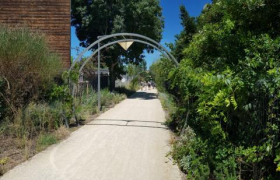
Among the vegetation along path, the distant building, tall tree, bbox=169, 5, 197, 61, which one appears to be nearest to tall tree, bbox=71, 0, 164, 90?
the distant building

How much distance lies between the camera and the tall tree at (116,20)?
20.1m

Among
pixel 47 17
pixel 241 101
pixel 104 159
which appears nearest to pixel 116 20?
pixel 47 17

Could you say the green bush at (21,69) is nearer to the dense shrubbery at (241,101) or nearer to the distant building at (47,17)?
the distant building at (47,17)

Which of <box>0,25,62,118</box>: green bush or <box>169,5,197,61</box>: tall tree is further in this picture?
<box>169,5,197,61</box>: tall tree

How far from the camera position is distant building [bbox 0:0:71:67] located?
43.3 feet

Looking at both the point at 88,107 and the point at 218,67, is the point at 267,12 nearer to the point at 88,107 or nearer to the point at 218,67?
the point at 218,67

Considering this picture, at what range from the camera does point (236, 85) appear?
3.25 meters

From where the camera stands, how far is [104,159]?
560 centimetres

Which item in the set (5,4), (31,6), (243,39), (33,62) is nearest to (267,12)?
(243,39)

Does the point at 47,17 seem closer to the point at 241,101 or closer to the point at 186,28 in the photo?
the point at 186,28

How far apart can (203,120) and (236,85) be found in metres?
1.07

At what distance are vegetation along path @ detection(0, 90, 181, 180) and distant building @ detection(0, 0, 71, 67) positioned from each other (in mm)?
6551

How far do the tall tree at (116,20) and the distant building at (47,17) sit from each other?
6.75m

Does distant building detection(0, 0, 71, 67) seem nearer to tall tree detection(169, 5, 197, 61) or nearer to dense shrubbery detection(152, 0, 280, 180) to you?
tall tree detection(169, 5, 197, 61)
